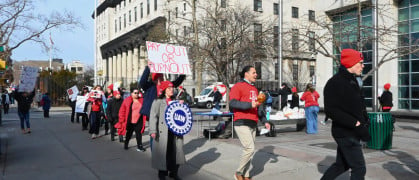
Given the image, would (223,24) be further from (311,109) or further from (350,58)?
(350,58)

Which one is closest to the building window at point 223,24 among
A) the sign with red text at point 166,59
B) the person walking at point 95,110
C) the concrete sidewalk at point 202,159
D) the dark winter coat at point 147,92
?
the person walking at point 95,110

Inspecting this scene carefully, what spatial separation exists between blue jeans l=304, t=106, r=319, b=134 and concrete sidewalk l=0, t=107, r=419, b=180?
3.50 feet

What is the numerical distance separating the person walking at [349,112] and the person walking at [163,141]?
2.61 metres

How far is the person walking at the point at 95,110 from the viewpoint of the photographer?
11984 millimetres

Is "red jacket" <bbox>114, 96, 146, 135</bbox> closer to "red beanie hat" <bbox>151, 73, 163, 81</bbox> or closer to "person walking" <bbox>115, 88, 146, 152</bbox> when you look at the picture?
"person walking" <bbox>115, 88, 146, 152</bbox>

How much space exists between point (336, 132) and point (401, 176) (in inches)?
103

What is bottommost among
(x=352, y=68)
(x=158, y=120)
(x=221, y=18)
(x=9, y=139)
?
(x=9, y=139)

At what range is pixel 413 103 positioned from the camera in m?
22.6

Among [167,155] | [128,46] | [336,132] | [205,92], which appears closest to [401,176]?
[336,132]

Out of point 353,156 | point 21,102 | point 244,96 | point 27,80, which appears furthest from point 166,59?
point 27,80

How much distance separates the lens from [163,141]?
5801mm

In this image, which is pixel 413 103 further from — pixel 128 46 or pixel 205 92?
pixel 128 46

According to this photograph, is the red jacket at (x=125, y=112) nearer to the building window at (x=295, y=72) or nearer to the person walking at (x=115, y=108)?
the person walking at (x=115, y=108)

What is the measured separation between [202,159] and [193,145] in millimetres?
2004
